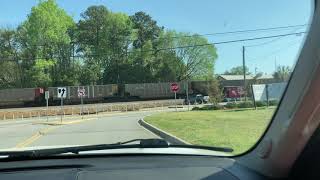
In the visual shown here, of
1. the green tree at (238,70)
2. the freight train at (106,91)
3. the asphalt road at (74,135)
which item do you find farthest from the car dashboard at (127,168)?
the asphalt road at (74,135)

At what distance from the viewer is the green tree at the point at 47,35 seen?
4109 mm

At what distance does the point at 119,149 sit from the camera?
3.65 meters

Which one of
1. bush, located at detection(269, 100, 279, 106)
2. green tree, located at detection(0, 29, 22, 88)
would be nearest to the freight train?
green tree, located at detection(0, 29, 22, 88)

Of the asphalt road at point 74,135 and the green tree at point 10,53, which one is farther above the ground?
the green tree at point 10,53

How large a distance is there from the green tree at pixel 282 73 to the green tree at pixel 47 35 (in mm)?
1504

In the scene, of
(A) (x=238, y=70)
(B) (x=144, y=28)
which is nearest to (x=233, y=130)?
(A) (x=238, y=70)

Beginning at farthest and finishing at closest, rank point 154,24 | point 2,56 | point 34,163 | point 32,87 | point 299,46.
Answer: point 32,87, point 2,56, point 154,24, point 34,163, point 299,46

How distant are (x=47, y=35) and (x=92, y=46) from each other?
0.34m

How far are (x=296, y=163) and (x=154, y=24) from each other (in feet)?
5.49

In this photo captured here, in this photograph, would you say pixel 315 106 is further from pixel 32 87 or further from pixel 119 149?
pixel 32 87

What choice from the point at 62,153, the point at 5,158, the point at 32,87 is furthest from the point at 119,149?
the point at 32,87

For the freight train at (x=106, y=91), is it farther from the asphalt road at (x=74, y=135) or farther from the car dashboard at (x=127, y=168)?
the car dashboard at (x=127, y=168)

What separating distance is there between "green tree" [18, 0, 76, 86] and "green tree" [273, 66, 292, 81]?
1.50m

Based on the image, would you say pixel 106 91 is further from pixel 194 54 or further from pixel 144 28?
pixel 144 28
